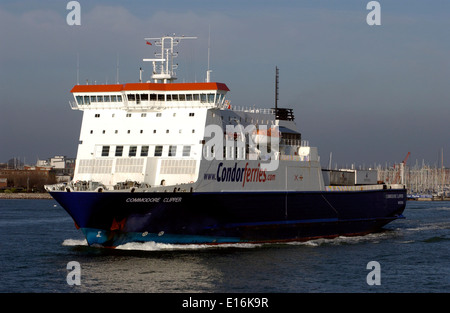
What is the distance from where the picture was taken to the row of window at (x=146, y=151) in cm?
3288

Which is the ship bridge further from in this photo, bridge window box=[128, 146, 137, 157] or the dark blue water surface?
the dark blue water surface

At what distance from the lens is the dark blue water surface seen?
24.4 metres

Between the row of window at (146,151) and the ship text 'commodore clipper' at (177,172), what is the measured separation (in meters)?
0.05

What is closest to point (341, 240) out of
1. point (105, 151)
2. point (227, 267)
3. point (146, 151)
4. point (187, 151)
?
point (187, 151)

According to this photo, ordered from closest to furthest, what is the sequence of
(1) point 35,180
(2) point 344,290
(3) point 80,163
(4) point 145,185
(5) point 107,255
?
(2) point 344,290 < (5) point 107,255 < (4) point 145,185 < (3) point 80,163 < (1) point 35,180

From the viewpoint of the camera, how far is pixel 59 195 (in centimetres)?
3145

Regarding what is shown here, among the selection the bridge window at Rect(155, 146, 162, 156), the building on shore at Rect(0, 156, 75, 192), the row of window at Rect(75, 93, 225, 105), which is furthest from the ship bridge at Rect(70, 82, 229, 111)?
the building on shore at Rect(0, 156, 75, 192)

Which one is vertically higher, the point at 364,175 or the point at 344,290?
the point at 364,175

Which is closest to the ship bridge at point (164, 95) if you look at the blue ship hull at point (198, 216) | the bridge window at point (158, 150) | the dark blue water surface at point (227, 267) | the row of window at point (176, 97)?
the row of window at point (176, 97)

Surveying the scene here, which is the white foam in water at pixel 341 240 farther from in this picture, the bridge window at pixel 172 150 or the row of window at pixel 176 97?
the row of window at pixel 176 97

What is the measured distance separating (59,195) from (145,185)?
3939mm
